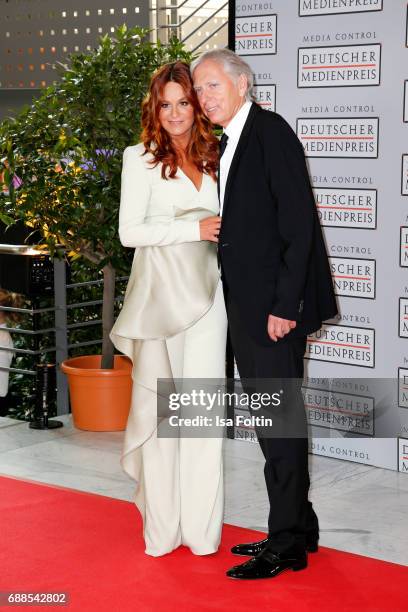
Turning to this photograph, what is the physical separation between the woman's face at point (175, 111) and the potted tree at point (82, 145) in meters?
1.65

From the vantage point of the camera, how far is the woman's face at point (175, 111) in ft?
9.85

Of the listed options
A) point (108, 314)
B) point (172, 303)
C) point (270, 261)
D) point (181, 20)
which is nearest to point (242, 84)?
point (270, 261)

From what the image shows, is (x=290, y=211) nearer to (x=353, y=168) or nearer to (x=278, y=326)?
(x=278, y=326)

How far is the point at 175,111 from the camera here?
9.87ft

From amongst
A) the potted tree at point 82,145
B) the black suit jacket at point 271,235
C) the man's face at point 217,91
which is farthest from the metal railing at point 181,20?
the black suit jacket at point 271,235

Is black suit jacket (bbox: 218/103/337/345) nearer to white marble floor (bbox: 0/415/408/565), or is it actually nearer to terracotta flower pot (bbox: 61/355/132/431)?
white marble floor (bbox: 0/415/408/565)

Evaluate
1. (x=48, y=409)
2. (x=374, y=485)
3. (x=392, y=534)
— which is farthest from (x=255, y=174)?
(x=48, y=409)

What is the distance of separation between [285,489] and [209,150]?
3.56 ft

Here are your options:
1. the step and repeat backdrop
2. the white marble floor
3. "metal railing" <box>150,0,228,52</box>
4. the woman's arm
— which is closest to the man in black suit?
the woman's arm

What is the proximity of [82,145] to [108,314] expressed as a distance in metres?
0.91

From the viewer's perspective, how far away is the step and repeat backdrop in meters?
4.20

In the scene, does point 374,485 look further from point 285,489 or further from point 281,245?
point 281,245

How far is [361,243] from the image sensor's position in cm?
436

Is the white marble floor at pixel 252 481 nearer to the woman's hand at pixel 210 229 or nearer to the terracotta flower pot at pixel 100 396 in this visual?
the terracotta flower pot at pixel 100 396
